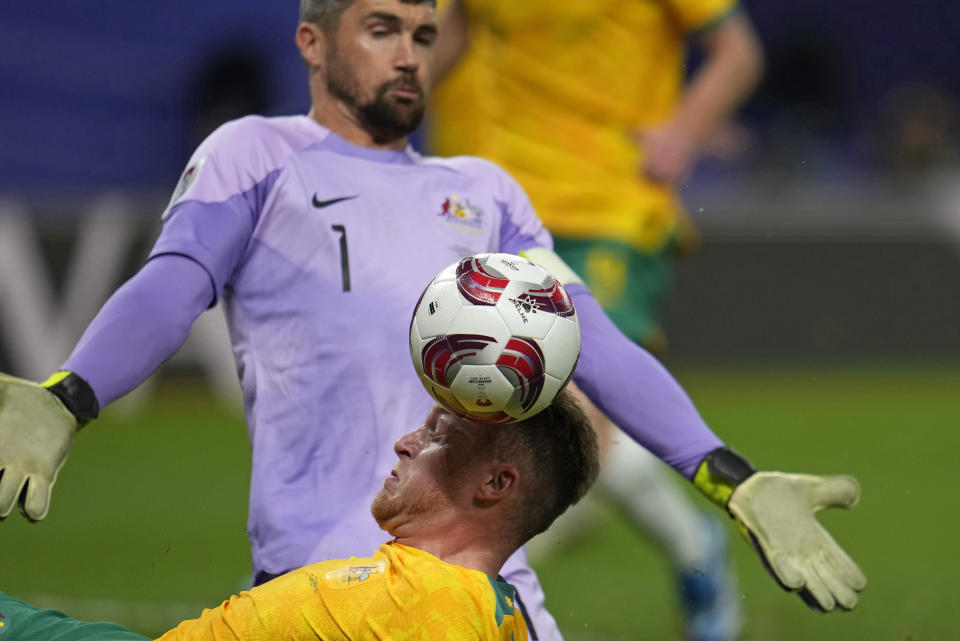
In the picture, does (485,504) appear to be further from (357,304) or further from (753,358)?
(753,358)

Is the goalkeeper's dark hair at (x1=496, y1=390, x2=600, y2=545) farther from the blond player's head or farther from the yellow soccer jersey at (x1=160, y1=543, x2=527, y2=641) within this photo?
the yellow soccer jersey at (x1=160, y1=543, x2=527, y2=641)

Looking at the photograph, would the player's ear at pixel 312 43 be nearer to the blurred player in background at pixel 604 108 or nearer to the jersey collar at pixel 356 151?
the jersey collar at pixel 356 151

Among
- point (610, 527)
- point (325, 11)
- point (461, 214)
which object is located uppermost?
point (325, 11)

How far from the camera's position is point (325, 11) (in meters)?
4.07

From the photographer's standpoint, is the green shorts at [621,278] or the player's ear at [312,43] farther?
the green shorts at [621,278]

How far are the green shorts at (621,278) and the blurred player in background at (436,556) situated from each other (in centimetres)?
220

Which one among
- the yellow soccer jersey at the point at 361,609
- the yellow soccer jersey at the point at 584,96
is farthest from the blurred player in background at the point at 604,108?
the yellow soccer jersey at the point at 361,609

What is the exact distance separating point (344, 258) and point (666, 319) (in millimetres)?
9346

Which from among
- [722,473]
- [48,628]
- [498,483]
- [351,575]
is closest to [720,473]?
[722,473]

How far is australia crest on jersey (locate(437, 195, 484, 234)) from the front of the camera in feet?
13.1

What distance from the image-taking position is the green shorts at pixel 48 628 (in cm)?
319

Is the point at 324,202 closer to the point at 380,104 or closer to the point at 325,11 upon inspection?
the point at 380,104

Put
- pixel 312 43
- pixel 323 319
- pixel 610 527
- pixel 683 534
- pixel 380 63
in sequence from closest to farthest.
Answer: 1. pixel 323 319
2. pixel 380 63
3. pixel 312 43
4. pixel 683 534
5. pixel 610 527

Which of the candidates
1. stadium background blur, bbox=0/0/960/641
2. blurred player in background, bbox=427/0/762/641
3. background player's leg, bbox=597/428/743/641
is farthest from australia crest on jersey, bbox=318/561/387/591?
blurred player in background, bbox=427/0/762/641
